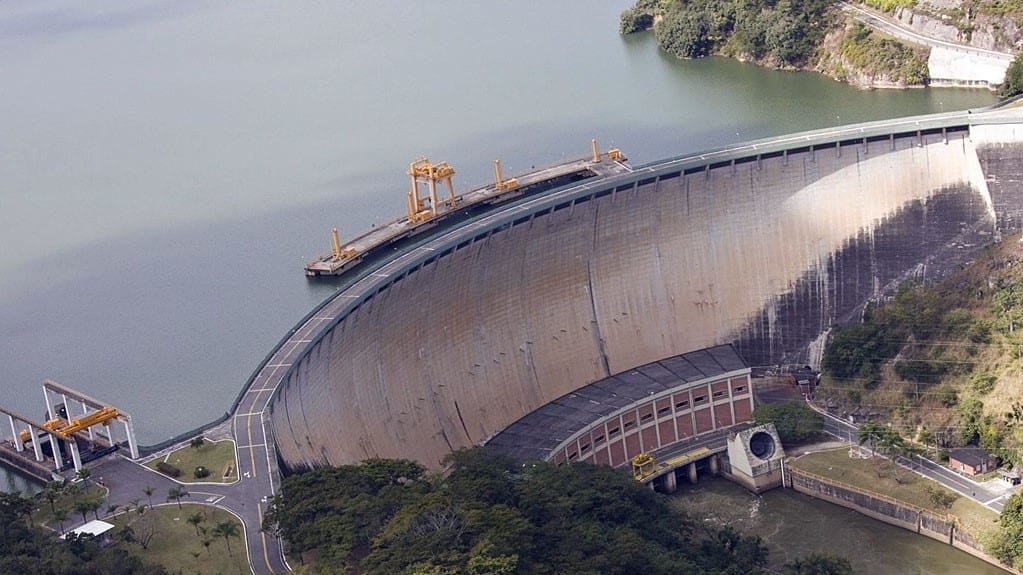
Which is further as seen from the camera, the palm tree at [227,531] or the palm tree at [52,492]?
the palm tree at [52,492]

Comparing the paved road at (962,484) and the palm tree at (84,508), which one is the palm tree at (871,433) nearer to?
the paved road at (962,484)

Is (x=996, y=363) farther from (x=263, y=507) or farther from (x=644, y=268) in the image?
(x=263, y=507)

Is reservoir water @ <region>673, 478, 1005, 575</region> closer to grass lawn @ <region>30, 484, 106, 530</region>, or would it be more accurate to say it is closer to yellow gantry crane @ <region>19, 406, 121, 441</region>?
yellow gantry crane @ <region>19, 406, 121, 441</region>

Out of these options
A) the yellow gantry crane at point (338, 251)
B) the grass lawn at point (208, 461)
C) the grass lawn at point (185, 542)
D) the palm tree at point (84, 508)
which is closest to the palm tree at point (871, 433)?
the yellow gantry crane at point (338, 251)

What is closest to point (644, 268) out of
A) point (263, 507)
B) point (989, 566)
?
point (989, 566)

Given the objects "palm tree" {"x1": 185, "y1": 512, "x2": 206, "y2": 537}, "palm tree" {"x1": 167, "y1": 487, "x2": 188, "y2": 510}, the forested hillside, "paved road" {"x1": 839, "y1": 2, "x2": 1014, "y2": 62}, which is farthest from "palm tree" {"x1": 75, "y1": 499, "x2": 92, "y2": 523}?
"paved road" {"x1": 839, "y1": 2, "x2": 1014, "y2": 62}

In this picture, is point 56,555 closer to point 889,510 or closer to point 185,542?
point 185,542

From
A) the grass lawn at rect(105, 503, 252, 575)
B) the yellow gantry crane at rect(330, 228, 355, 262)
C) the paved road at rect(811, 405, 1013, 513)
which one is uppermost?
the yellow gantry crane at rect(330, 228, 355, 262)

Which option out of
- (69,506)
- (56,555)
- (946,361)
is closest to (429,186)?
(946,361)
